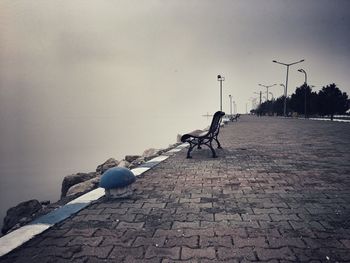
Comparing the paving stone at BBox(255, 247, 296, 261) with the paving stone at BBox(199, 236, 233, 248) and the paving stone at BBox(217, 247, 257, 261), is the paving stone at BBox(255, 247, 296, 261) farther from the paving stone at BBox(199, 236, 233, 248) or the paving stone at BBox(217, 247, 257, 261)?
the paving stone at BBox(199, 236, 233, 248)

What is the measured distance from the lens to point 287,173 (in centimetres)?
570

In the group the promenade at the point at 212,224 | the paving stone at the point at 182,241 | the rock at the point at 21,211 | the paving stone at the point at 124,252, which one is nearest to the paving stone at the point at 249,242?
the promenade at the point at 212,224

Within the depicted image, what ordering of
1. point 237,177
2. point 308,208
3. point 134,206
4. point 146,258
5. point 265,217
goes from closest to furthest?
point 146,258, point 265,217, point 308,208, point 134,206, point 237,177

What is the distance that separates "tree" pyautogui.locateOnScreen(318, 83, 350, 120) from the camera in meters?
38.5

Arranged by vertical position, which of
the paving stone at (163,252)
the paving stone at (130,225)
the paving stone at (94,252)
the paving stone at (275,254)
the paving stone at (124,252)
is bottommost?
the paving stone at (94,252)

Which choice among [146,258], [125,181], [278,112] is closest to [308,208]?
[146,258]

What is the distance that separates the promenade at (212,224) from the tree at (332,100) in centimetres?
3859

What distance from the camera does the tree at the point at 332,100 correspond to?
38531 millimetres

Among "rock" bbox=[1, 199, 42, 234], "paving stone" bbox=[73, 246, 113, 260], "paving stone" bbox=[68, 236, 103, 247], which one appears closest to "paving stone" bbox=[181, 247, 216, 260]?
"paving stone" bbox=[73, 246, 113, 260]

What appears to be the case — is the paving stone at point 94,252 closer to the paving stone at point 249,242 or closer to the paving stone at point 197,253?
the paving stone at point 197,253

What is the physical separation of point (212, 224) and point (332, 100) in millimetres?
42018

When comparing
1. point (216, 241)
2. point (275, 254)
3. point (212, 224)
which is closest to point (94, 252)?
point (216, 241)

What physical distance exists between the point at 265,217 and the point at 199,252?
1.20 m

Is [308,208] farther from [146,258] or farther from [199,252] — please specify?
[146,258]
